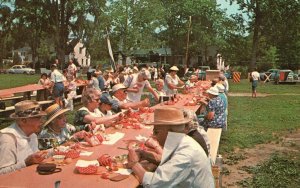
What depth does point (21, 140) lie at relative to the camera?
454 centimetres

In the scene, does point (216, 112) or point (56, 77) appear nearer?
point (216, 112)

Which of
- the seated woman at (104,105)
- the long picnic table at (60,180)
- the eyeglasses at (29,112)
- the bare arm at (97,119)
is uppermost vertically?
the eyeglasses at (29,112)

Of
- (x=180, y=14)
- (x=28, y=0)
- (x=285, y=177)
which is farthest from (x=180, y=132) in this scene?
(x=180, y=14)

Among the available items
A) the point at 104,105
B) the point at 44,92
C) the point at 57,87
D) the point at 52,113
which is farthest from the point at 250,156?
the point at 44,92

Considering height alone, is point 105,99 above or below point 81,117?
above

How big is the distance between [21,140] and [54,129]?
1.35 m

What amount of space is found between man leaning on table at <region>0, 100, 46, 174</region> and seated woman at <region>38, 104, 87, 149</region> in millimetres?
930

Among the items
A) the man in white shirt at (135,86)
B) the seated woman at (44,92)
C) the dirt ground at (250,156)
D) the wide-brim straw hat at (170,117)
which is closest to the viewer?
the wide-brim straw hat at (170,117)

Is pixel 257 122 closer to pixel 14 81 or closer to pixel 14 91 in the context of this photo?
pixel 14 91

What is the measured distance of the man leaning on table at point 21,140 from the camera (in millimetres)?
4375

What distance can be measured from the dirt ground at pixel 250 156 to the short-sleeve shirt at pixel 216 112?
0.75 meters

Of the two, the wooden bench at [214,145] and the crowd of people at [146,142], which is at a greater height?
the crowd of people at [146,142]

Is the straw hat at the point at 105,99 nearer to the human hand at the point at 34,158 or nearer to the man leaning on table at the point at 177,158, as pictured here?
the human hand at the point at 34,158

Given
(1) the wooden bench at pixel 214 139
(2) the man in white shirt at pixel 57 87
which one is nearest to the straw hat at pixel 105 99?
(1) the wooden bench at pixel 214 139
